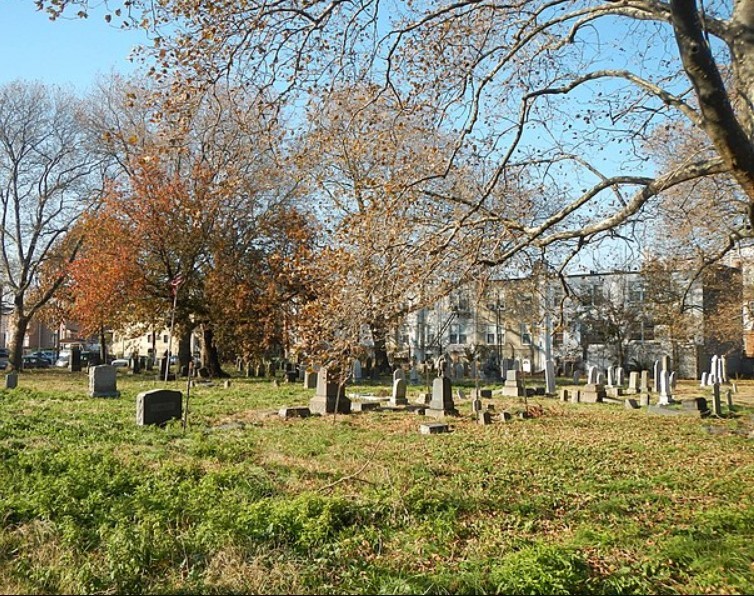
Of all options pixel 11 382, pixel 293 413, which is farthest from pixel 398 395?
pixel 11 382

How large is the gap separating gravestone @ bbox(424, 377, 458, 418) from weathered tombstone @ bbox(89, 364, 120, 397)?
9.31m

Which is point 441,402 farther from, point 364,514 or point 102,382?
point 102,382

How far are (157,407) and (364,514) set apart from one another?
7.40m

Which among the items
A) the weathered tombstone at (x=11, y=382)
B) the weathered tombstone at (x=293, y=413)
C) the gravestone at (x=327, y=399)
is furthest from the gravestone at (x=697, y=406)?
the weathered tombstone at (x=11, y=382)

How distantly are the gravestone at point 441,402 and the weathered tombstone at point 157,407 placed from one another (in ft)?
19.4

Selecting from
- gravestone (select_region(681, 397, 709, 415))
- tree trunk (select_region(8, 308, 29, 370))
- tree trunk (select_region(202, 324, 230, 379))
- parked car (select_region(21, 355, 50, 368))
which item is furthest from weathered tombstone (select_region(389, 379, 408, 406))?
parked car (select_region(21, 355, 50, 368))

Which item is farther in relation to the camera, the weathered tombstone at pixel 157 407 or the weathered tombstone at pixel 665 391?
the weathered tombstone at pixel 665 391

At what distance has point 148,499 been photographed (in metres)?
5.90

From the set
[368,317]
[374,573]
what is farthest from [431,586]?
[368,317]

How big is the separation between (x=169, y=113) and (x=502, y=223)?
187 inches

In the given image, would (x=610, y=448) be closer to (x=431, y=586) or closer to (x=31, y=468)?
(x=431, y=586)

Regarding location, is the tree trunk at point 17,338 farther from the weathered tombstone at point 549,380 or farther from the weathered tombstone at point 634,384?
the weathered tombstone at point 634,384

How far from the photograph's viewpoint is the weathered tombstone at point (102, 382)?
57.8ft

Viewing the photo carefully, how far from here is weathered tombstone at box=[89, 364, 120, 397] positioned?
17609 millimetres
